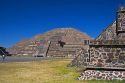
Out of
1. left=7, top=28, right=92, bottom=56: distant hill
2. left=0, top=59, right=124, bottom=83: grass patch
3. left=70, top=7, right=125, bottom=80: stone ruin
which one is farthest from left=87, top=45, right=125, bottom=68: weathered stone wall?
left=7, top=28, right=92, bottom=56: distant hill

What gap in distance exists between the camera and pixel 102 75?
17.7 metres

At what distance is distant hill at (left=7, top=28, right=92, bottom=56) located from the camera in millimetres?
83188

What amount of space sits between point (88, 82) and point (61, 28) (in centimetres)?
8179

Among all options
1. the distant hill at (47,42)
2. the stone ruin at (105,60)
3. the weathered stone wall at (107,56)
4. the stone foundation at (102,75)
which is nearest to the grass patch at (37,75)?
the stone foundation at (102,75)

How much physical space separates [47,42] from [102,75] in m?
68.9

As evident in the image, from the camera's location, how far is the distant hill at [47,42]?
273 ft

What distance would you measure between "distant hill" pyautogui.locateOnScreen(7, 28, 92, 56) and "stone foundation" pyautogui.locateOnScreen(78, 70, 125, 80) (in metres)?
62.5

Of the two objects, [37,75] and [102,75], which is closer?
[102,75]

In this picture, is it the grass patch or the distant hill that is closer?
the grass patch

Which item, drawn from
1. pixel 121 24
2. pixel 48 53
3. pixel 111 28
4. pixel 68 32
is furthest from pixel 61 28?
pixel 121 24

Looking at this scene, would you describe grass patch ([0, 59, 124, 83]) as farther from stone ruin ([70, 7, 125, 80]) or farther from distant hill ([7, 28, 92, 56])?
distant hill ([7, 28, 92, 56])

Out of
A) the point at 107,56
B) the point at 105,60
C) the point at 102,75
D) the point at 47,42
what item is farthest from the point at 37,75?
the point at 47,42

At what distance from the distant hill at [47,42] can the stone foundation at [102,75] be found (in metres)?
62.5

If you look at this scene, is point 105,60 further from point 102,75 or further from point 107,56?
point 102,75
